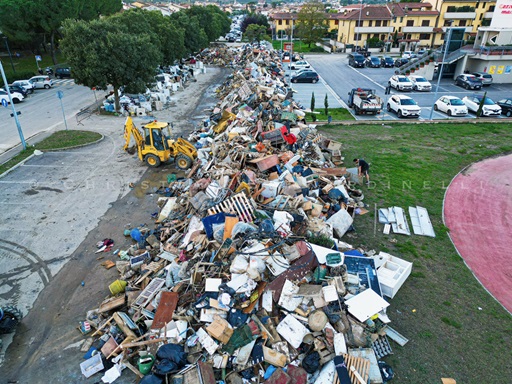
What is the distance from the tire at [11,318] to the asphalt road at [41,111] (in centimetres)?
1416

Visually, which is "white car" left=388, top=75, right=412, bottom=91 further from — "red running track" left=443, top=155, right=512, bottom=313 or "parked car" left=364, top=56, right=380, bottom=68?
"red running track" left=443, top=155, right=512, bottom=313

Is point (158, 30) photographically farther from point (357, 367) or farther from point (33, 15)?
point (357, 367)

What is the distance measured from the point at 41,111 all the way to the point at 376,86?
97.2ft

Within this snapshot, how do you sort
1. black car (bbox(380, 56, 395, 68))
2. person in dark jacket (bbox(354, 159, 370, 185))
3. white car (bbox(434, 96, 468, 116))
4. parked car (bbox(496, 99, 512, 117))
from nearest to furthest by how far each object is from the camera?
person in dark jacket (bbox(354, 159, 370, 185)) → white car (bbox(434, 96, 468, 116)) → parked car (bbox(496, 99, 512, 117)) → black car (bbox(380, 56, 395, 68))

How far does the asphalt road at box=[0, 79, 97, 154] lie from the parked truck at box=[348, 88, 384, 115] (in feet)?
67.6

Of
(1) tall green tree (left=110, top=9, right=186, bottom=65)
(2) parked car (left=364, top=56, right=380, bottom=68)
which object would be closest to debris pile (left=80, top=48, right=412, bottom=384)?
(1) tall green tree (left=110, top=9, right=186, bottom=65)

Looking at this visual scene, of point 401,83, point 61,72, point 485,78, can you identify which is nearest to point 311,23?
point 401,83

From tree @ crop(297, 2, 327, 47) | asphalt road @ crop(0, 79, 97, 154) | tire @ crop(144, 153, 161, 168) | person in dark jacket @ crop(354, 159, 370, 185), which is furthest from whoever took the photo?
tree @ crop(297, 2, 327, 47)

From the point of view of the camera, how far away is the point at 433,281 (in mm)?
10016

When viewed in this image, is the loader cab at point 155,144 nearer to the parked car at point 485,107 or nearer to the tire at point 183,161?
the tire at point 183,161

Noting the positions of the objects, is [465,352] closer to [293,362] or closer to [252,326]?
[293,362]

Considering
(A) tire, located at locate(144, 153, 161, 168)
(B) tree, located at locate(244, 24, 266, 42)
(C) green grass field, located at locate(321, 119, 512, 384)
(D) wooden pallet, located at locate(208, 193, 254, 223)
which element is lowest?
(C) green grass field, located at locate(321, 119, 512, 384)

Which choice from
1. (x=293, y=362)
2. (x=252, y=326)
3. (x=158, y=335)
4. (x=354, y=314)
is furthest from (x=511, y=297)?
(x=158, y=335)

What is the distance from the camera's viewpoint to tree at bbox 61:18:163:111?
23.4m
